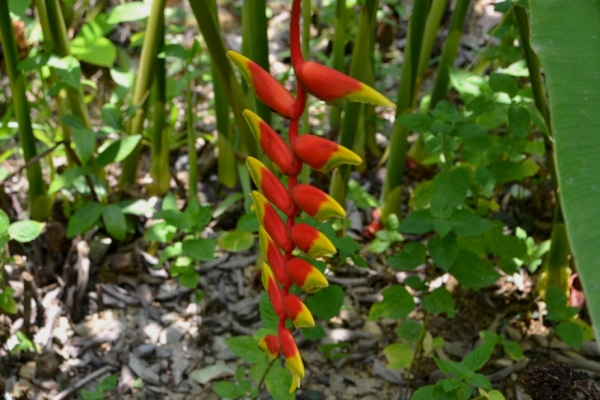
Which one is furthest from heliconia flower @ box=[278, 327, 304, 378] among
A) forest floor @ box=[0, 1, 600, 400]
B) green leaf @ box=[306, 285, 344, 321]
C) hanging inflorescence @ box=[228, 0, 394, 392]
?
forest floor @ box=[0, 1, 600, 400]

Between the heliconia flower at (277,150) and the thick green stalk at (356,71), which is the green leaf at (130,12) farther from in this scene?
the heliconia flower at (277,150)

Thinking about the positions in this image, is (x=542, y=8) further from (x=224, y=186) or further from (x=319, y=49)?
(x=319, y=49)

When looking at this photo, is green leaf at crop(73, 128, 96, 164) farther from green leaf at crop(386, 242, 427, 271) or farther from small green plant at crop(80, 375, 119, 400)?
green leaf at crop(386, 242, 427, 271)

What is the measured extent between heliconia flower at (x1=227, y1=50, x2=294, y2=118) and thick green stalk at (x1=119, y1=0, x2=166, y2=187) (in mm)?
809

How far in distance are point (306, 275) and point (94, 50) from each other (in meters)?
1.08

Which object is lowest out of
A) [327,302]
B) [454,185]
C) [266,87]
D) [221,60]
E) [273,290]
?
[327,302]

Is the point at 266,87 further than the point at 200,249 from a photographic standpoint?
No

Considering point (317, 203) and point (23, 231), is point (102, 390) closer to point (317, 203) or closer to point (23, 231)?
point (23, 231)

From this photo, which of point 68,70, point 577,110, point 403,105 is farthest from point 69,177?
point 577,110

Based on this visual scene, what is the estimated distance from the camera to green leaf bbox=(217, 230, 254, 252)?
52.0 inches

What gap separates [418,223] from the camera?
1121 mm

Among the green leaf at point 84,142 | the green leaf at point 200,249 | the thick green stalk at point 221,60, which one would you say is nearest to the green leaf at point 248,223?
the green leaf at point 200,249

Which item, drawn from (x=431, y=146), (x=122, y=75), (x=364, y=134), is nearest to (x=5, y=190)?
(x=122, y=75)

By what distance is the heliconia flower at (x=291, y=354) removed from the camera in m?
0.67
